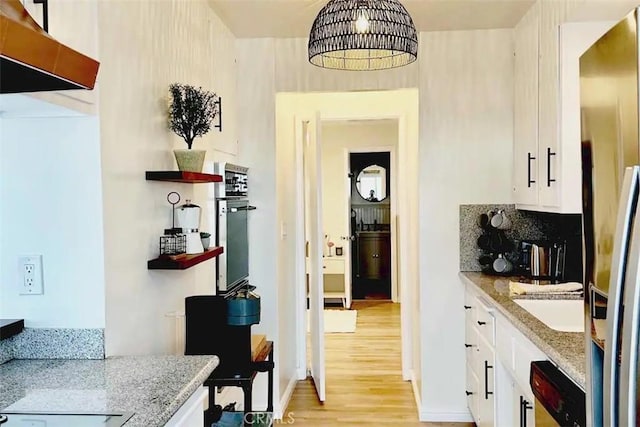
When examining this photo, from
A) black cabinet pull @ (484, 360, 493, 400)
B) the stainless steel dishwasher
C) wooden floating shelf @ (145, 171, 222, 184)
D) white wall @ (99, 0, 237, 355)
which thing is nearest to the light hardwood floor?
black cabinet pull @ (484, 360, 493, 400)

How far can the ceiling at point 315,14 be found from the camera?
323 centimetres

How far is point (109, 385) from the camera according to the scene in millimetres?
1652

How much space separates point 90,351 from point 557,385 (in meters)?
1.45

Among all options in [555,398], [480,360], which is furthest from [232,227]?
[555,398]

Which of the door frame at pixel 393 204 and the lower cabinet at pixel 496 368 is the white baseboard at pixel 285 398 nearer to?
the lower cabinet at pixel 496 368

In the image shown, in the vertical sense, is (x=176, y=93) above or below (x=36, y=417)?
above

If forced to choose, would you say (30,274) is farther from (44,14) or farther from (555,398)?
(555,398)

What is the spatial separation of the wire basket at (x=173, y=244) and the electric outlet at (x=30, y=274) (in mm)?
569

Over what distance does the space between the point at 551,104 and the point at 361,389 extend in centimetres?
252

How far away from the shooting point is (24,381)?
5.54ft

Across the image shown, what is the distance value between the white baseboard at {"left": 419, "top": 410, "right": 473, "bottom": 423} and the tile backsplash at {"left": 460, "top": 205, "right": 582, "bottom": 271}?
93 cm

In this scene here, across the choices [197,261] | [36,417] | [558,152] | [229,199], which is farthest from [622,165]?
[229,199]

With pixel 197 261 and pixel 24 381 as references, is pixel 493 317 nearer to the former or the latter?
pixel 197 261

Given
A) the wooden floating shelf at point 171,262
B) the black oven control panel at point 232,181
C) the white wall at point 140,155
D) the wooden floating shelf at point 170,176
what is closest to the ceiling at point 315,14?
the white wall at point 140,155
